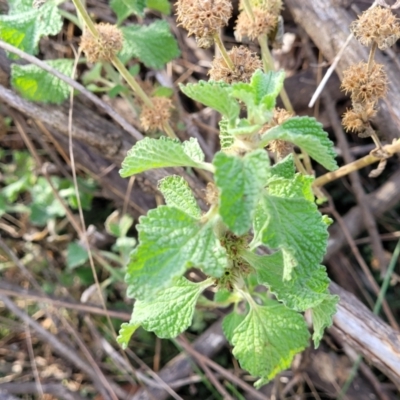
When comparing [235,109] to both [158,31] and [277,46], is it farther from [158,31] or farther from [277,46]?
[158,31]

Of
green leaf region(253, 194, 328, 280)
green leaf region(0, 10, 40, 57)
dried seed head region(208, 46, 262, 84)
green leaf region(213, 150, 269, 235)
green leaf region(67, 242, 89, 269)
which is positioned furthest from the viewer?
green leaf region(67, 242, 89, 269)

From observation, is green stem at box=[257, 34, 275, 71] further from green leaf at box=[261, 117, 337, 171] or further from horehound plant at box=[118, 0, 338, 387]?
green leaf at box=[261, 117, 337, 171]

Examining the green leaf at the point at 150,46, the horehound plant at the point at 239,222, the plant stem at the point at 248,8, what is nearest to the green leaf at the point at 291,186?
the horehound plant at the point at 239,222

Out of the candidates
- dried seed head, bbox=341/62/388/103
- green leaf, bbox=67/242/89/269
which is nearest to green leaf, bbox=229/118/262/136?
dried seed head, bbox=341/62/388/103

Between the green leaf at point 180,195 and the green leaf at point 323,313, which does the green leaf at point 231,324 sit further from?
the green leaf at point 180,195

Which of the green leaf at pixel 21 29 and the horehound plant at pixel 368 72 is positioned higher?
the horehound plant at pixel 368 72

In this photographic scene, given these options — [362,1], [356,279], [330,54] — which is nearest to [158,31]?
[330,54]
